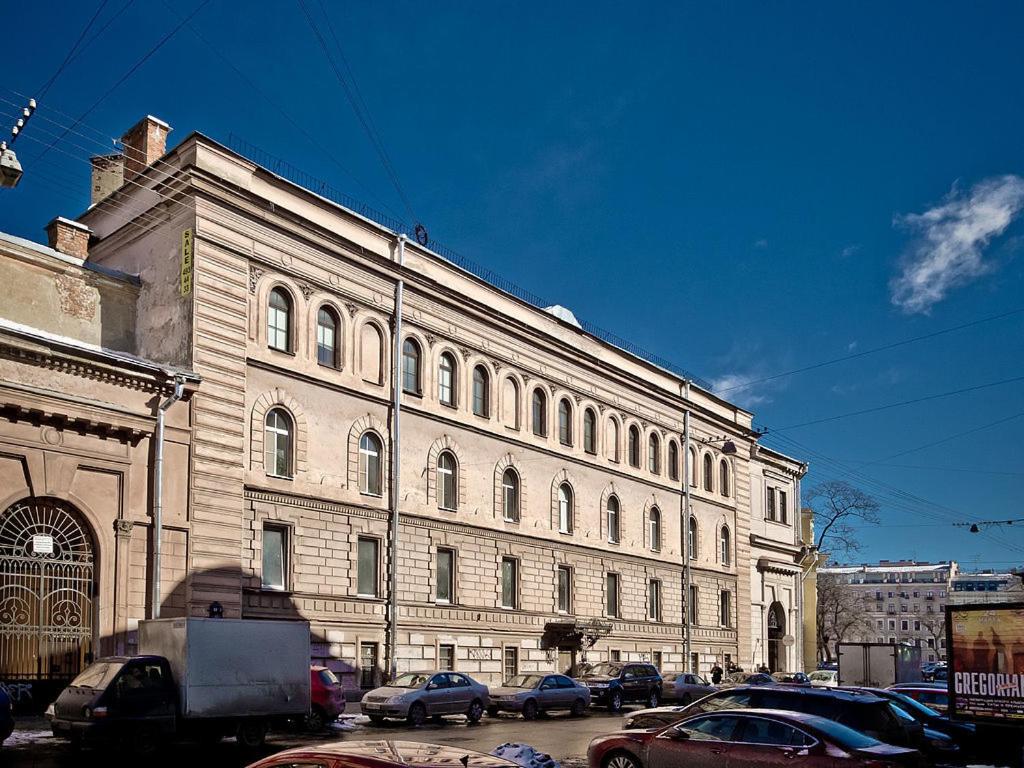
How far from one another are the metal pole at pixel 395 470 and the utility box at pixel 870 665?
62.1ft

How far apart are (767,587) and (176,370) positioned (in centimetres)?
4333

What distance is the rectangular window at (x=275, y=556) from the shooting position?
3173 cm

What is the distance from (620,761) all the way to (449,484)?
77.6 feet

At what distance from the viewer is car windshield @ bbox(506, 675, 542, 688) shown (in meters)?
32.8

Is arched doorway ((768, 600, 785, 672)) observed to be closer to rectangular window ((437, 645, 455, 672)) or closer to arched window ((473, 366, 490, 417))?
arched window ((473, 366, 490, 417))

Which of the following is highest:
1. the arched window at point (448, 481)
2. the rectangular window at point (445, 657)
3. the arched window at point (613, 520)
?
the arched window at point (448, 481)

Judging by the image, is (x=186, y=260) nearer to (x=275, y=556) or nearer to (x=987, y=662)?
(x=275, y=556)

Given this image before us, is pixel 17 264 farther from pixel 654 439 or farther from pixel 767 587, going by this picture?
pixel 767 587

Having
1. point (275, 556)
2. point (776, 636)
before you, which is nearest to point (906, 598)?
point (776, 636)

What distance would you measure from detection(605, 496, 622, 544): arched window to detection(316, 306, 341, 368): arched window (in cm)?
1814

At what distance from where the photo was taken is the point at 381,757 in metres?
7.40

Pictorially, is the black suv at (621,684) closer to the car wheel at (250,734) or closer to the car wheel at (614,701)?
the car wheel at (614,701)

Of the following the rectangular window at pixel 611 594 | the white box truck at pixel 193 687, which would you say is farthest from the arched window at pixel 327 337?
the rectangular window at pixel 611 594

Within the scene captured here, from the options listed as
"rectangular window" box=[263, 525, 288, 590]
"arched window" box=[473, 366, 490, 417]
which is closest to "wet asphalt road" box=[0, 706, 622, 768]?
"rectangular window" box=[263, 525, 288, 590]
